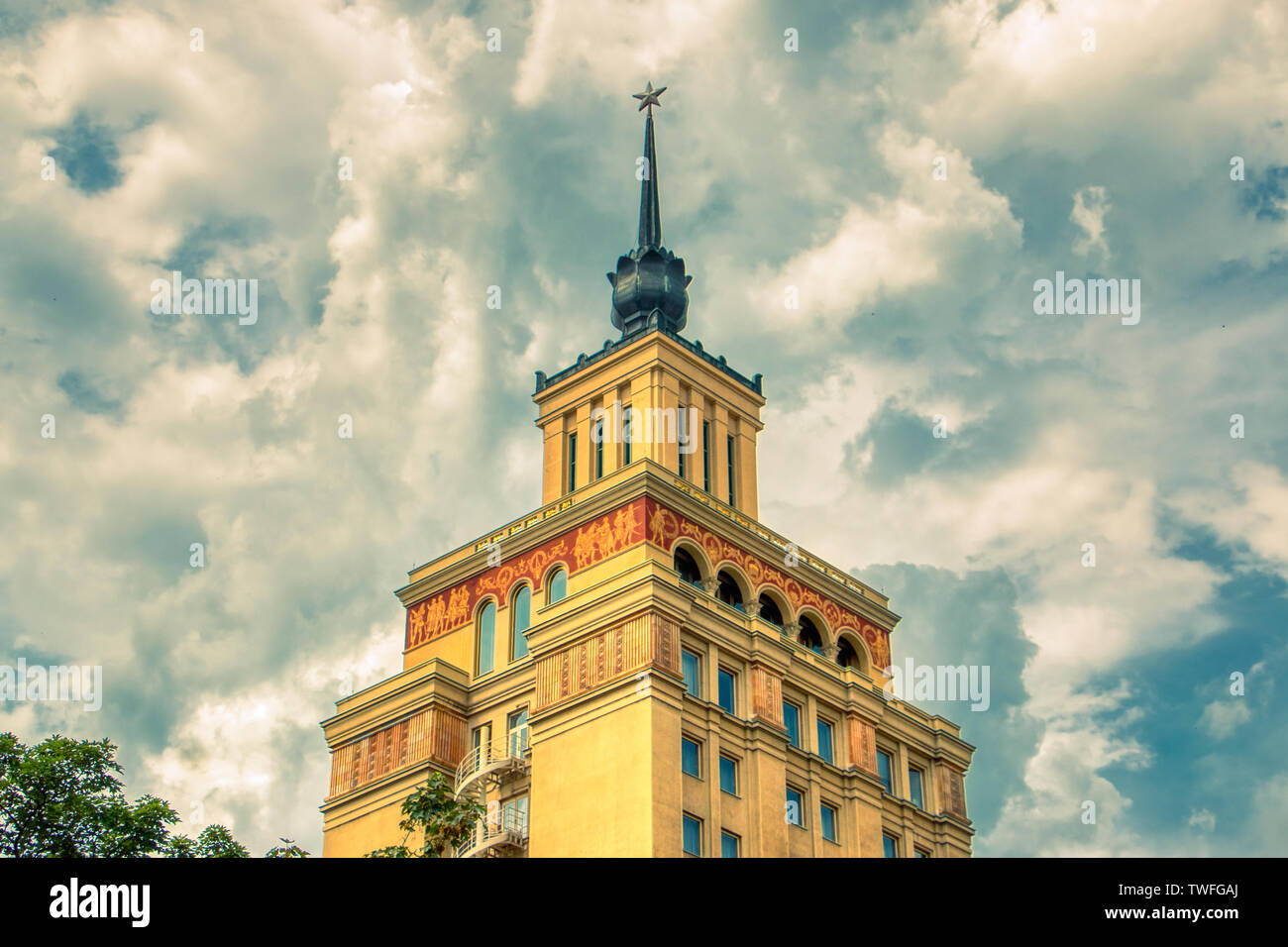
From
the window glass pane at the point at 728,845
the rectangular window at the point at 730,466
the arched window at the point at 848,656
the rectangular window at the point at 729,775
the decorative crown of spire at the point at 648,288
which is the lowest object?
the window glass pane at the point at 728,845

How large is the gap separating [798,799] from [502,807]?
12.4m

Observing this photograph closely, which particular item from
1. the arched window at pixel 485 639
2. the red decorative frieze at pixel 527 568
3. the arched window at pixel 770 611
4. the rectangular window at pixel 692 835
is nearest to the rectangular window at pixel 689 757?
the rectangular window at pixel 692 835

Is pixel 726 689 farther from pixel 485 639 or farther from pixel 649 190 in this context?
pixel 649 190

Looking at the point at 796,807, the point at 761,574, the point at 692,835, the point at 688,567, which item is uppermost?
the point at 761,574

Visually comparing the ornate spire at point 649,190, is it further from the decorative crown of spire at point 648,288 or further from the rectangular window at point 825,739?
the rectangular window at point 825,739

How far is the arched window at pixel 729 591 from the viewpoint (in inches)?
3031

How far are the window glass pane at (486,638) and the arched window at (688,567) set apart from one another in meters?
9.36

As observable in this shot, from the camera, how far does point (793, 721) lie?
75125 mm

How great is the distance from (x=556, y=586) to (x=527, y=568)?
2020mm

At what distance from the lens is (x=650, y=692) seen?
66.7 m

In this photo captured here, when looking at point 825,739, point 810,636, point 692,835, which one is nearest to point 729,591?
point 810,636
